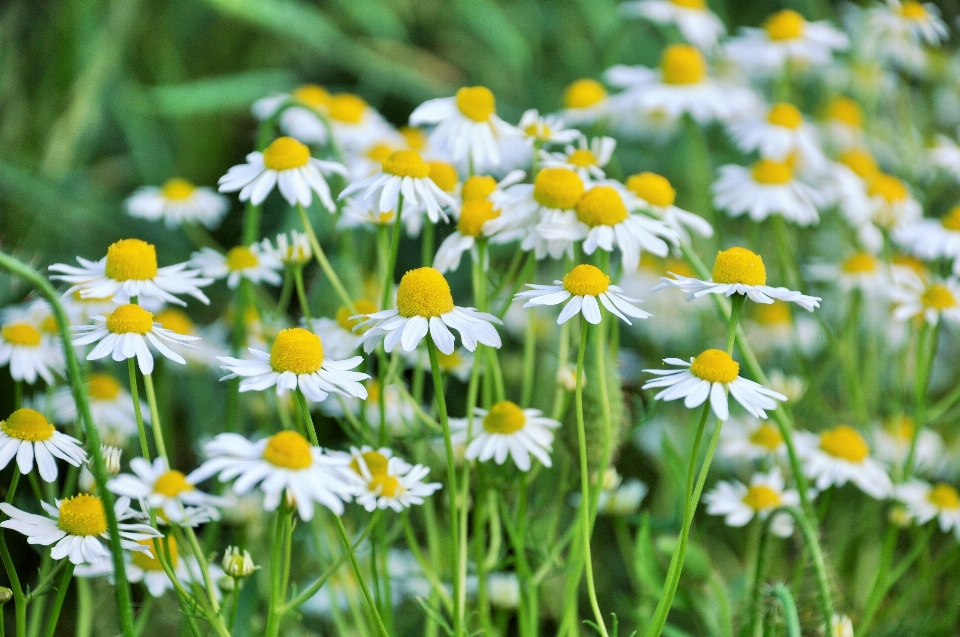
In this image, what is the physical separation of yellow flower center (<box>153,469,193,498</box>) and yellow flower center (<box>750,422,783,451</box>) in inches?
21.5

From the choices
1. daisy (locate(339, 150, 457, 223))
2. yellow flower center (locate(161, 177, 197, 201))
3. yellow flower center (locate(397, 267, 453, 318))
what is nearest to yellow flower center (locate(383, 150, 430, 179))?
daisy (locate(339, 150, 457, 223))

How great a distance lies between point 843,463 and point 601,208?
1.07 ft

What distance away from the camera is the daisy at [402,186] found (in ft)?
1.88

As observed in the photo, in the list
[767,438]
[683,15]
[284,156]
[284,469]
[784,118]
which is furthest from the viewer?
[683,15]

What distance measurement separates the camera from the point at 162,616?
0.75 m

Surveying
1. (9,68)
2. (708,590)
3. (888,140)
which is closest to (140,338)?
(708,590)

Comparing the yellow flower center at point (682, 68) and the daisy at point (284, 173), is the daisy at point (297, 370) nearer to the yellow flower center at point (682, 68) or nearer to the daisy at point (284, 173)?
the daisy at point (284, 173)

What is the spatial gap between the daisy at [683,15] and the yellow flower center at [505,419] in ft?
2.40

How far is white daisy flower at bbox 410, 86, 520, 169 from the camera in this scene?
0.69 meters

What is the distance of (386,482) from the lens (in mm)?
506

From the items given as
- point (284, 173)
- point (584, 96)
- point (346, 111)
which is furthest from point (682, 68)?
point (284, 173)

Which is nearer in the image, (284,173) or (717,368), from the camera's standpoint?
(717,368)

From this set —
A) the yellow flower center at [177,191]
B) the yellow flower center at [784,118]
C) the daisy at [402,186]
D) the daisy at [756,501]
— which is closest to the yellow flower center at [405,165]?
the daisy at [402,186]

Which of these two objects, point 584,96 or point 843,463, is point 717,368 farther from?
point 584,96
